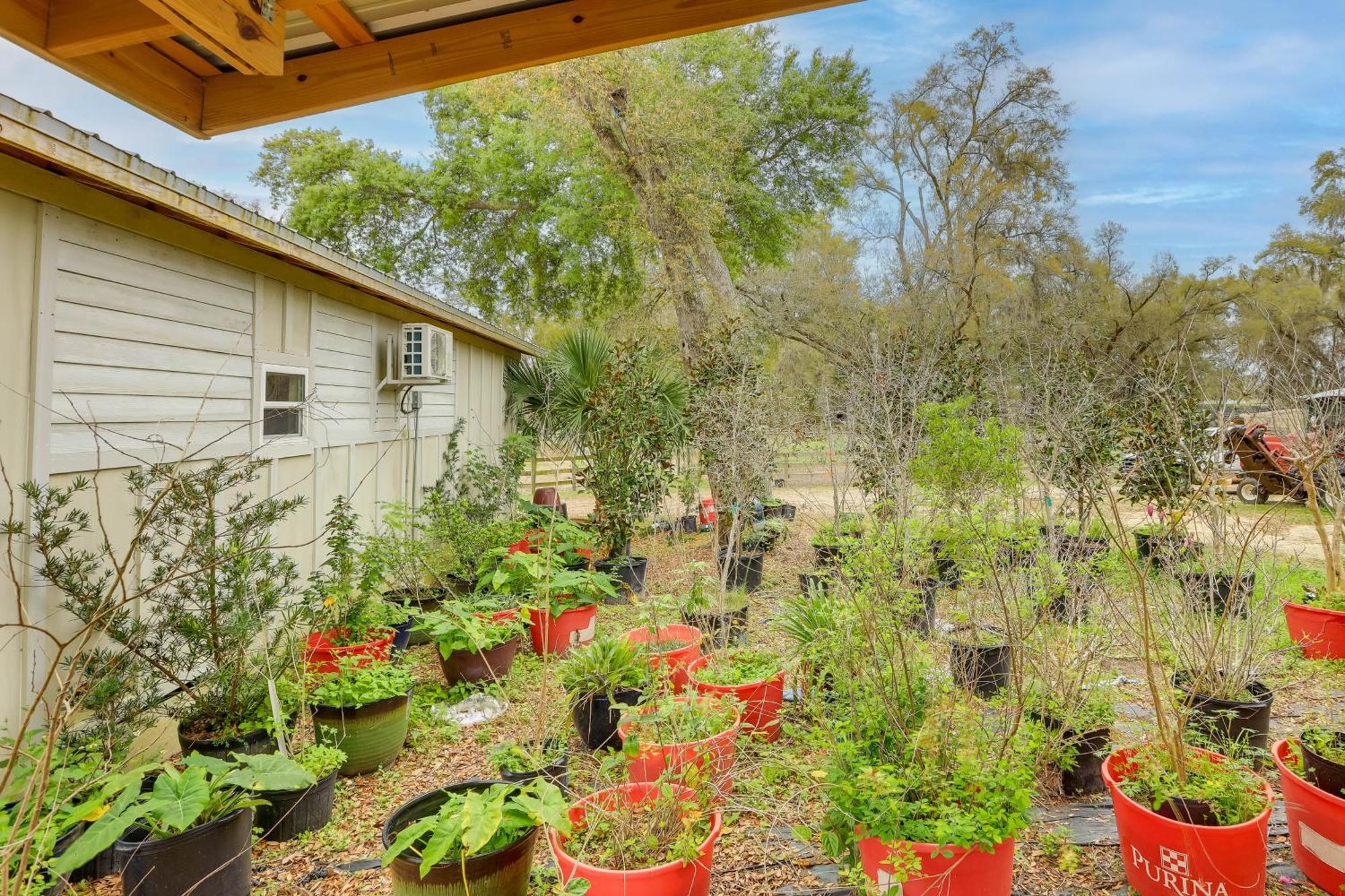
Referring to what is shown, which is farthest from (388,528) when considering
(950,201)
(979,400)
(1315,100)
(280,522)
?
(1315,100)

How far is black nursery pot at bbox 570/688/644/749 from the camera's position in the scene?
131 inches

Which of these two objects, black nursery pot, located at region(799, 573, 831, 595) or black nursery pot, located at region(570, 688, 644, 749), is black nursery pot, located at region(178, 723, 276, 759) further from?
black nursery pot, located at region(799, 573, 831, 595)

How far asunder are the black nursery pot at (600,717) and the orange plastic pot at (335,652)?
3.56 feet

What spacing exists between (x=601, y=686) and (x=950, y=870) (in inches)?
70.9

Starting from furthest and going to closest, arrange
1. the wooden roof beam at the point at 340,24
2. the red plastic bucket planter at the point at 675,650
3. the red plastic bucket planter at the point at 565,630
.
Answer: the red plastic bucket planter at the point at 565,630 → the red plastic bucket planter at the point at 675,650 → the wooden roof beam at the point at 340,24

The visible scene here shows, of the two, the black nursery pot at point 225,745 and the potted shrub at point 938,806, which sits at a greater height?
the potted shrub at point 938,806

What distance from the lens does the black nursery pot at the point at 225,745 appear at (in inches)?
111

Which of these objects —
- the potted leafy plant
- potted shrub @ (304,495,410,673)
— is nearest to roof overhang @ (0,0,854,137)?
potted shrub @ (304,495,410,673)

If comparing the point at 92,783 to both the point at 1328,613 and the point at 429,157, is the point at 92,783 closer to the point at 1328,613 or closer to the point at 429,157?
the point at 1328,613

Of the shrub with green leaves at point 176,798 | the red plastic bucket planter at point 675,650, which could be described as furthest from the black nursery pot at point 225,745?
the red plastic bucket planter at point 675,650

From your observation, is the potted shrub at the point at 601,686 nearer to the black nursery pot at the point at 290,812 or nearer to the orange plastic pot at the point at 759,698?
the orange plastic pot at the point at 759,698

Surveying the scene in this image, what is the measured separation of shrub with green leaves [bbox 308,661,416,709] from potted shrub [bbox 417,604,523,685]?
0.50 meters

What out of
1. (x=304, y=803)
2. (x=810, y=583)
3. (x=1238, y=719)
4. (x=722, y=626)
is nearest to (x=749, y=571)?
(x=810, y=583)

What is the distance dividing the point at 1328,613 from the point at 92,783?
20.6 feet
